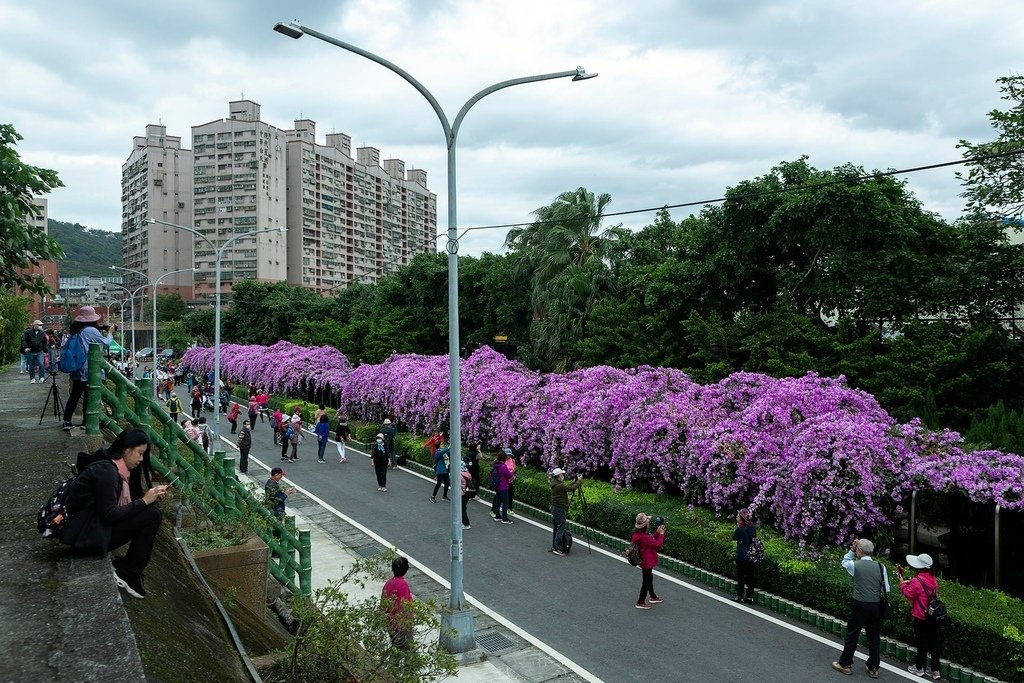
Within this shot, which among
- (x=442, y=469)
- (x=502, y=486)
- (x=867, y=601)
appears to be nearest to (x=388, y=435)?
(x=442, y=469)

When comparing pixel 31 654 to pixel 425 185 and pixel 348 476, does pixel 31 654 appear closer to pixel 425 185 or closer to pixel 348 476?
pixel 348 476

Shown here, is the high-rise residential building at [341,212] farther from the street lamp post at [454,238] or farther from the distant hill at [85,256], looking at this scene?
the street lamp post at [454,238]

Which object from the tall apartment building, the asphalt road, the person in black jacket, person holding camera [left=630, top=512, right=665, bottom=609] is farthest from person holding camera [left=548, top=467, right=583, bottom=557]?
the tall apartment building

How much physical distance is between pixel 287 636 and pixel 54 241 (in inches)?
274

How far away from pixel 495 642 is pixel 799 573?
17.1 ft

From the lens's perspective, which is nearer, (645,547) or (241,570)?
(241,570)

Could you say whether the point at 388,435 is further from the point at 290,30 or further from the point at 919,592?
the point at 919,592

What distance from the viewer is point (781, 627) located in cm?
1179

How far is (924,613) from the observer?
9.73m

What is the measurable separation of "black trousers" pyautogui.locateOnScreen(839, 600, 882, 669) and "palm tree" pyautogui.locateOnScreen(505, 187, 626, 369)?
18.3m

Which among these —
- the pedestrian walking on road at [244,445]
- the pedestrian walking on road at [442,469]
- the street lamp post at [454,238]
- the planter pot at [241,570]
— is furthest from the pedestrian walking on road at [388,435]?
the planter pot at [241,570]

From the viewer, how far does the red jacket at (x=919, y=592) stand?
973cm

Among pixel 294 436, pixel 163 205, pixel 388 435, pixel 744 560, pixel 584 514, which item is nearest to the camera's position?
pixel 744 560

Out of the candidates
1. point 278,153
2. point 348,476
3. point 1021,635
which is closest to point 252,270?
point 278,153
